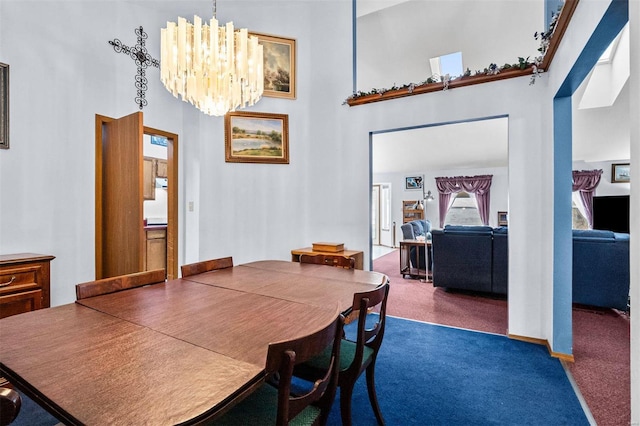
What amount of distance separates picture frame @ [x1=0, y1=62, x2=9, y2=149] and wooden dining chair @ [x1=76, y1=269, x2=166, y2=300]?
152 centimetres

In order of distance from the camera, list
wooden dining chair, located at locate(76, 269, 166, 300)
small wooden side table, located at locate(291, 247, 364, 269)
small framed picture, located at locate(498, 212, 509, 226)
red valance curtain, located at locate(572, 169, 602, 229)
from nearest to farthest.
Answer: wooden dining chair, located at locate(76, 269, 166, 300) → small wooden side table, located at locate(291, 247, 364, 269) → red valance curtain, located at locate(572, 169, 602, 229) → small framed picture, located at locate(498, 212, 509, 226)

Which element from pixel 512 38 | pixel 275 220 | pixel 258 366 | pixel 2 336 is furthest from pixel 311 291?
pixel 512 38

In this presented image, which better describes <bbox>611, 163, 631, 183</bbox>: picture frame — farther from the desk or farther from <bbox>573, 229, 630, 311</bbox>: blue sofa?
the desk

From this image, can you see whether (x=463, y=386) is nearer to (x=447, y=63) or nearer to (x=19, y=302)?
(x=19, y=302)

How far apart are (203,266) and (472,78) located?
9.57 ft

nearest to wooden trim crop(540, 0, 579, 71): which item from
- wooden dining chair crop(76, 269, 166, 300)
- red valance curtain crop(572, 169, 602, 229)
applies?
wooden dining chair crop(76, 269, 166, 300)

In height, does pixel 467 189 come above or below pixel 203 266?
above

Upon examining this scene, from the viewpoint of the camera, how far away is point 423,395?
1946 mm

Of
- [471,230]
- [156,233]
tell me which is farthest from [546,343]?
[156,233]

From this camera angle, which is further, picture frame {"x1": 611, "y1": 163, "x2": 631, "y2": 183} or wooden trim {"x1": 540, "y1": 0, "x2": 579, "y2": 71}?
picture frame {"x1": 611, "y1": 163, "x2": 631, "y2": 183}

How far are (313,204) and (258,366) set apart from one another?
302cm

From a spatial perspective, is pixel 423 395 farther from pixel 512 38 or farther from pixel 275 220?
pixel 512 38

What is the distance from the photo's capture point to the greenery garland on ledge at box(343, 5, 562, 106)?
261 cm

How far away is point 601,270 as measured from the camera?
10.8ft
